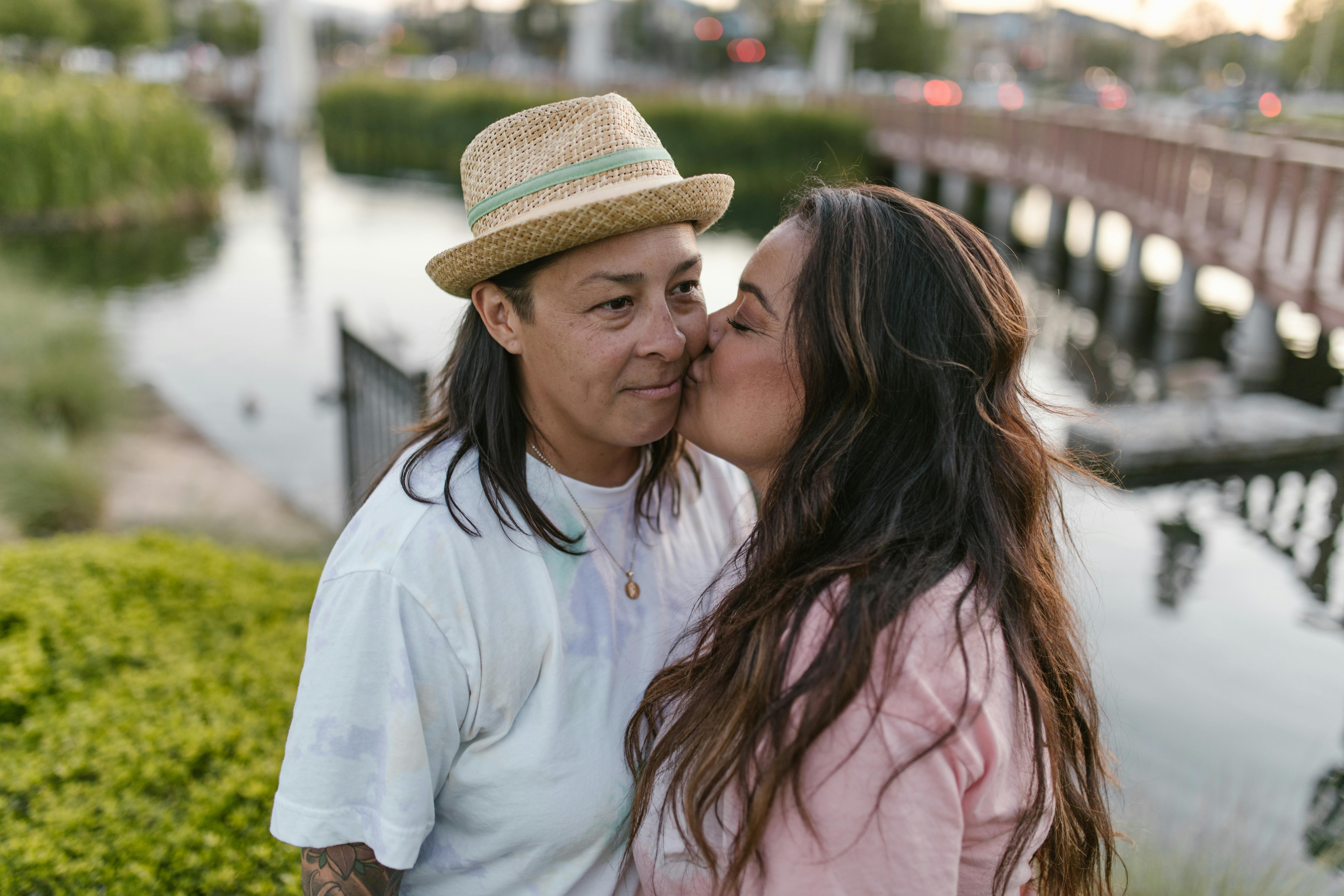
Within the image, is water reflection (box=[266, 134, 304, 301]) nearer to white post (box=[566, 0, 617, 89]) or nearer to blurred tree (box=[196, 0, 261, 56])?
white post (box=[566, 0, 617, 89])

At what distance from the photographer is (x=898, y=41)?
177ft

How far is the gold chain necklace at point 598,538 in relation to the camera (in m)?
1.89

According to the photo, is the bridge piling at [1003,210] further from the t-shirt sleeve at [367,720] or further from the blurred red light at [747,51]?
the blurred red light at [747,51]

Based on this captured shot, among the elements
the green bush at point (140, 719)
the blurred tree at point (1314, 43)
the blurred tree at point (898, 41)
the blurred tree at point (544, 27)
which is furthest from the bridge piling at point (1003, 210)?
the blurred tree at point (544, 27)

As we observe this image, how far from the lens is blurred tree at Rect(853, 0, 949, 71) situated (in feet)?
177

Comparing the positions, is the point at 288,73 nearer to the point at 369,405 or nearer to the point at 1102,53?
the point at 369,405

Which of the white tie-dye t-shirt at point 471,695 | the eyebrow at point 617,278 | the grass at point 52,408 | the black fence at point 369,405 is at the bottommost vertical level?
the grass at point 52,408

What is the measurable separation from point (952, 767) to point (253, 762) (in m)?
2.29

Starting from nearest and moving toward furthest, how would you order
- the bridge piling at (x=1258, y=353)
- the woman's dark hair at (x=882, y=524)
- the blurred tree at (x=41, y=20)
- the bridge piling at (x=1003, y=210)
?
the woman's dark hair at (x=882, y=524)
the bridge piling at (x=1258, y=353)
the bridge piling at (x=1003, y=210)
the blurred tree at (x=41, y=20)

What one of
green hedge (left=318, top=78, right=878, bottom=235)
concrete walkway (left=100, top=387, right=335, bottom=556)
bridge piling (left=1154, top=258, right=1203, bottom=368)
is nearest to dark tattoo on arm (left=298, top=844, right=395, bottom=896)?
concrete walkway (left=100, top=387, right=335, bottom=556)

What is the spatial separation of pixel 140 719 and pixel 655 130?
16806 millimetres

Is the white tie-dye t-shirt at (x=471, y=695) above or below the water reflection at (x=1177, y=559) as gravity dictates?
above

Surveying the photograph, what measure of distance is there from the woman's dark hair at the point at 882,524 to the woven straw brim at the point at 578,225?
7.8 inches

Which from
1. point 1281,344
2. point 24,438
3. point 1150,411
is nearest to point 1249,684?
point 1150,411
